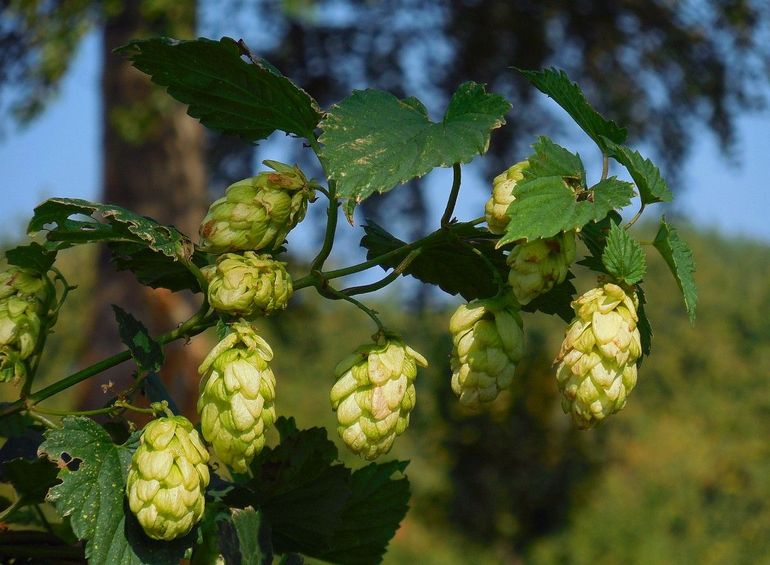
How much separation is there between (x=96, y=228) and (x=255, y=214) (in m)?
0.09

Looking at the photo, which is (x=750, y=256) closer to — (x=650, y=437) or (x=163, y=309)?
(x=650, y=437)

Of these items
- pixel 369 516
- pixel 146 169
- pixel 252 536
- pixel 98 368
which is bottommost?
pixel 146 169

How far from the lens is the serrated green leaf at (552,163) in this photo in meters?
0.55

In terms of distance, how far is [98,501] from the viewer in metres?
0.57

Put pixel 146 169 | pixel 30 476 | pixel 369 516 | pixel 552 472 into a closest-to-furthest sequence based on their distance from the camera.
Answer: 1. pixel 30 476
2. pixel 369 516
3. pixel 146 169
4. pixel 552 472

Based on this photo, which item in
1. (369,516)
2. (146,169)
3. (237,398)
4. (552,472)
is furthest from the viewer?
(552,472)

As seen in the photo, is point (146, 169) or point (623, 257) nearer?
point (623, 257)

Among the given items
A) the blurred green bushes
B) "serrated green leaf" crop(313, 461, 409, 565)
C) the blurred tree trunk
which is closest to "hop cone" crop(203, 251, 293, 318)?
"serrated green leaf" crop(313, 461, 409, 565)

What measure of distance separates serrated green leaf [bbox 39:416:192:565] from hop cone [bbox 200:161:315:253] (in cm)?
13

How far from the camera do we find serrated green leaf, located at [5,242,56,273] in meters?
0.59

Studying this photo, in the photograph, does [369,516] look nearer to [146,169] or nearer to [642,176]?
[642,176]

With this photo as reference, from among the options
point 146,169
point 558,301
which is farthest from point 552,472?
point 558,301

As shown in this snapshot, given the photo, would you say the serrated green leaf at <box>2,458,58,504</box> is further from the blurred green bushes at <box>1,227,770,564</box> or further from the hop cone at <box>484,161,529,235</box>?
the blurred green bushes at <box>1,227,770,564</box>

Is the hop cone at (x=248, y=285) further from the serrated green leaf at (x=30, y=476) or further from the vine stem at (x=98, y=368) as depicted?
the serrated green leaf at (x=30, y=476)
